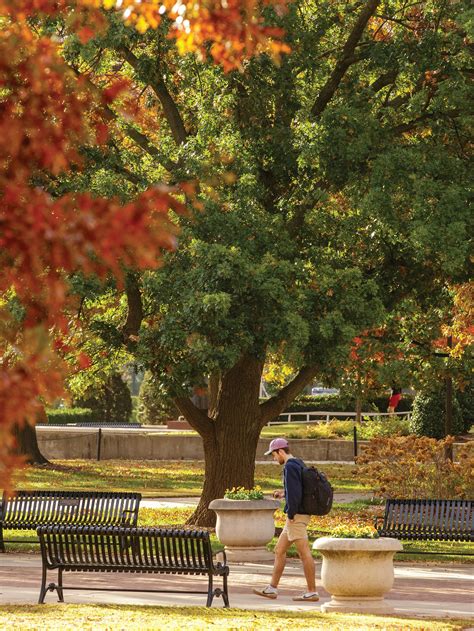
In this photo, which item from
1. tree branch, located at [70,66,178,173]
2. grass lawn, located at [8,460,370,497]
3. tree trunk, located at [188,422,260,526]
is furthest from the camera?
grass lawn, located at [8,460,370,497]

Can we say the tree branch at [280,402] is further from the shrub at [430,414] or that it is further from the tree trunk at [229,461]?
the shrub at [430,414]

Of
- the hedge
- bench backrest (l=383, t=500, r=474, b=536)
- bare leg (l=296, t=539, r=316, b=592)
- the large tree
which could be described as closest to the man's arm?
bare leg (l=296, t=539, r=316, b=592)

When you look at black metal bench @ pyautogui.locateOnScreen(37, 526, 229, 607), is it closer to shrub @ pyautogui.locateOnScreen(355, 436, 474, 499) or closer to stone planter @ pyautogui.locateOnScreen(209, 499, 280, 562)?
stone planter @ pyautogui.locateOnScreen(209, 499, 280, 562)

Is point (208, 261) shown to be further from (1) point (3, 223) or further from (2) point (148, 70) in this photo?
(1) point (3, 223)

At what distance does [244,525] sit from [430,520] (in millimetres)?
2423

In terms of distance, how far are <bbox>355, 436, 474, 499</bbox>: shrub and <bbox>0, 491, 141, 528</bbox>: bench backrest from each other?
5.88 meters

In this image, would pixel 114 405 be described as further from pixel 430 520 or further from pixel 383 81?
pixel 430 520

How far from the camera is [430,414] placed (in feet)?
133

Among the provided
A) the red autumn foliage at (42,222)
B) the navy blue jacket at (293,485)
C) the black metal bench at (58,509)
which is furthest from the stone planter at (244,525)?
the red autumn foliage at (42,222)

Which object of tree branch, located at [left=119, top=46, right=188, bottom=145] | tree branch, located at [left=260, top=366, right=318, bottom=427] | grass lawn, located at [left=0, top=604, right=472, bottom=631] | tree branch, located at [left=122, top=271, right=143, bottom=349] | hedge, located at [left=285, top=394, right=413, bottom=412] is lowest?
grass lawn, located at [left=0, top=604, right=472, bottom=631]

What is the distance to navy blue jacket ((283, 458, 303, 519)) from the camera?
42.8 feet

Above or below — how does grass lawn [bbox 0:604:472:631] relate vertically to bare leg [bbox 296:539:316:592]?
below

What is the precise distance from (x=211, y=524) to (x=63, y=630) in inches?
401

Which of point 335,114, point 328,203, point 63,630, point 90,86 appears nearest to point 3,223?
point 90,86
